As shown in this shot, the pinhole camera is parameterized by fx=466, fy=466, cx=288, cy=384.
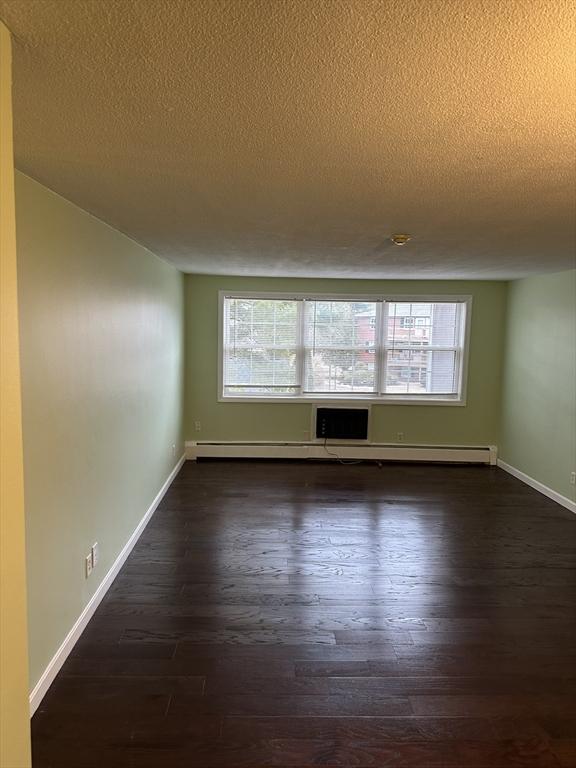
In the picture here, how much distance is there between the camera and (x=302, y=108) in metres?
1.27

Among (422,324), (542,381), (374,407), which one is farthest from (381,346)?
(542,381)

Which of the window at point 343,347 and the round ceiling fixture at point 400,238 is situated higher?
the round ceiling fixture at point 400,238

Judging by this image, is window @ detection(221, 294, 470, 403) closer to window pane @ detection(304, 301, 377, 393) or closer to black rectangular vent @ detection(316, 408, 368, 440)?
window pane @ detection(304, 301, 377, 393)

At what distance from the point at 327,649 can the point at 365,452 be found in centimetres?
365

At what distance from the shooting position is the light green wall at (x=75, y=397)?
1.96 meters

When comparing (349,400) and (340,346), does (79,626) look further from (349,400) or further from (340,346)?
(340,346)

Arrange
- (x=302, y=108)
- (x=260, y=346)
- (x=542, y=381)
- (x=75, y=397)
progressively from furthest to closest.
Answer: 1. (x=260, y=346)
2. (x=542, y=381)
3. (x=75, y=397)
4. (x=302, y=108)

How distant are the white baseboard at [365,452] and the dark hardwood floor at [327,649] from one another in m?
1.67

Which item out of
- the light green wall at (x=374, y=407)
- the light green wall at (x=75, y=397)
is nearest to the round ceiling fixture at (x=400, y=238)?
the light green wall at (x=75, y=397)

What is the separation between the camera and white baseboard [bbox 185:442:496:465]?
19.3 feet

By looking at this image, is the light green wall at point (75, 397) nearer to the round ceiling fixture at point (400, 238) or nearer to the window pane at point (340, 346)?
the round ceiling fixture at point (400, 238)

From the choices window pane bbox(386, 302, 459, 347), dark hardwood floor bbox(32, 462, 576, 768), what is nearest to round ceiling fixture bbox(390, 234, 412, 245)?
dark hardwood floor bbox(32, 462, 576, 768)

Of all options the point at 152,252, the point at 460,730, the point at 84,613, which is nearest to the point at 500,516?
the point at 460,730

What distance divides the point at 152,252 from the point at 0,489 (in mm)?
Answer: 3209
